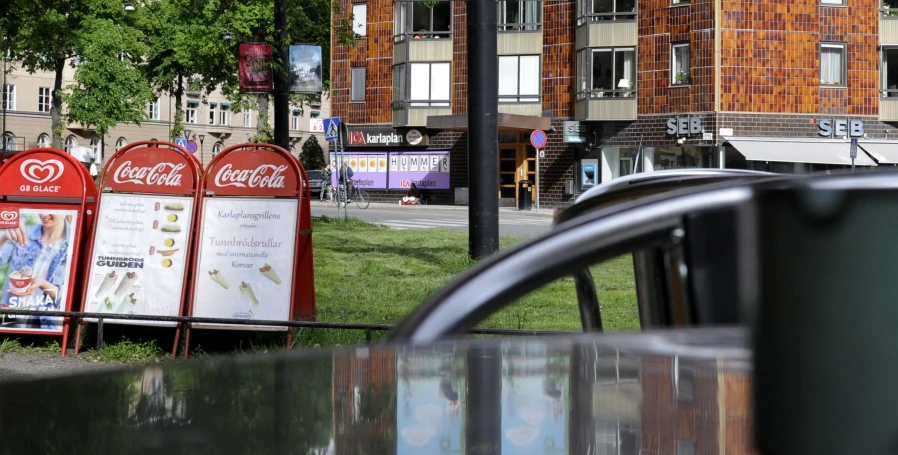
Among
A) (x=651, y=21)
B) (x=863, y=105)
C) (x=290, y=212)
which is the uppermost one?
(x=651, y=21)

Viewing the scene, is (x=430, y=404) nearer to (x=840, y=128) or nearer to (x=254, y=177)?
(x=254, y=177)

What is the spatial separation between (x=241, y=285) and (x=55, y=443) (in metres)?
7.39

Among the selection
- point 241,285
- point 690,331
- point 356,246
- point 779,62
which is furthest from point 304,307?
point 779,62

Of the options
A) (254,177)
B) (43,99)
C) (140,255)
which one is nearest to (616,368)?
(254,177)

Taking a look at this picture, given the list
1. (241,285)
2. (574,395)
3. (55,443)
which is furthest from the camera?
(241,285)

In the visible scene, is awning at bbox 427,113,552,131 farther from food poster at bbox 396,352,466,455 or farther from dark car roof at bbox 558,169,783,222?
food poster at bbox 396,352,466,455

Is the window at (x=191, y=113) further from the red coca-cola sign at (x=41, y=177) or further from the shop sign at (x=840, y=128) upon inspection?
the red coca-cola sign at (x=41, y=177)

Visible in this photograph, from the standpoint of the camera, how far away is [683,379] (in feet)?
3.62

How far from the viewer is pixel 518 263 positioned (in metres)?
1.24

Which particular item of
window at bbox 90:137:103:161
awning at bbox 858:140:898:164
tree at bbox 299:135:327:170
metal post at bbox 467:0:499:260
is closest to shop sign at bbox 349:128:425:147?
awning at bbox 858:140:898:164

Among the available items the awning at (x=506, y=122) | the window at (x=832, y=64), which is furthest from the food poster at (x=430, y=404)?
the window at (x=832, y=64)

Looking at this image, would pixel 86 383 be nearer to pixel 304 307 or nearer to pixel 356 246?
pixel 304 307

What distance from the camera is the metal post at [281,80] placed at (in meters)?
15.2

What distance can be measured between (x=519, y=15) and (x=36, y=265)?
36.6 m
